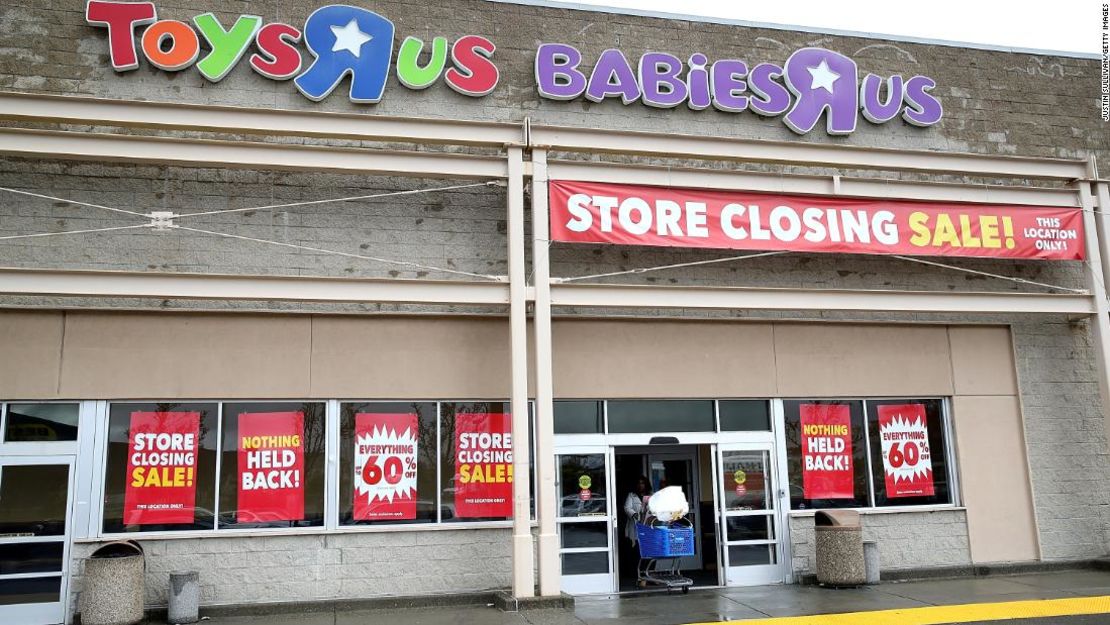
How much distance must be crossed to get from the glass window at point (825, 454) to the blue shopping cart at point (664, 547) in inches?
85.7

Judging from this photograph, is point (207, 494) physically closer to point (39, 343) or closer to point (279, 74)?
point (39, 343)

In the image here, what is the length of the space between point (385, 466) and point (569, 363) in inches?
123

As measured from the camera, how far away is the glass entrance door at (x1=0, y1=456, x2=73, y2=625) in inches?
460

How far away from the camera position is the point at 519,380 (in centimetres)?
1227

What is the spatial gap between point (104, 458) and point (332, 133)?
5.42m

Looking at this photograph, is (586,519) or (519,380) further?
(586,519)

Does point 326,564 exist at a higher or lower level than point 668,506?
lower

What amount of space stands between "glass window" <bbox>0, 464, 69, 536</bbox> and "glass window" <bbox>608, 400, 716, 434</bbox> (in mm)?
7770

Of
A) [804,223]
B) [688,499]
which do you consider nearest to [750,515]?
[688,499]

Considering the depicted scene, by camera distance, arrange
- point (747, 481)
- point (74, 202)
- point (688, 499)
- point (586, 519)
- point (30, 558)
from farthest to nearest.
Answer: point (688, 499)
point (747, 481)
point (586, 519)
point (74, 202)
point (30, 558)

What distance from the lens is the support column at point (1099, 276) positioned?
14.6 metres

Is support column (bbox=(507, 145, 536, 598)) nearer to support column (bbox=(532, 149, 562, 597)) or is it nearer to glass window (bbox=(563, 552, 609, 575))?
support column (bbox=(532, 149, 562, 597))

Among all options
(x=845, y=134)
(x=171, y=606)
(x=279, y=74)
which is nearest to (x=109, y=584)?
(x=171, y=606)

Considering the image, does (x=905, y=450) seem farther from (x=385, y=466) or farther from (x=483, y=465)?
(x=385, y=466)
